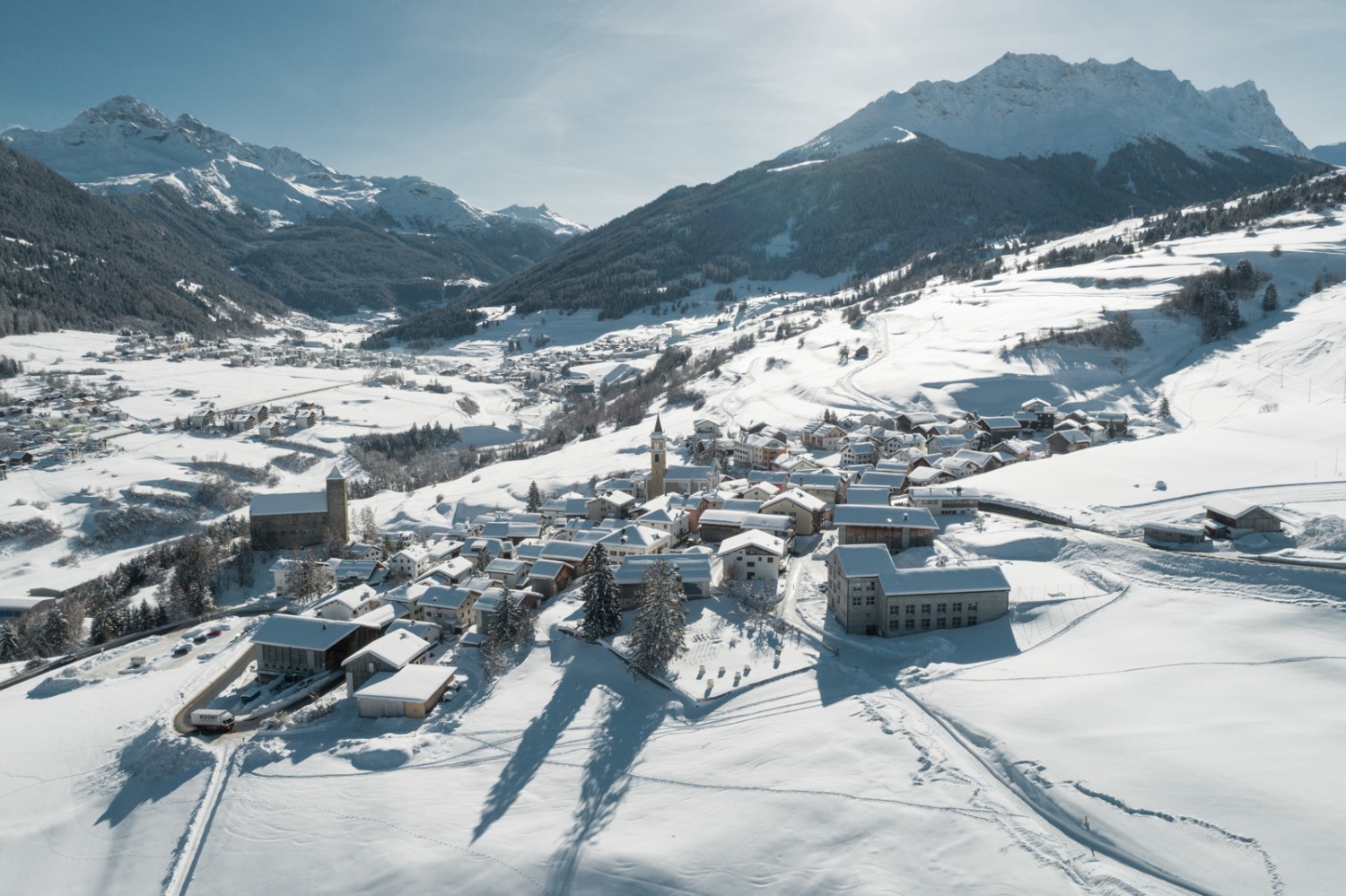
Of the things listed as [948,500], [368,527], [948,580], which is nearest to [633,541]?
[948,580]

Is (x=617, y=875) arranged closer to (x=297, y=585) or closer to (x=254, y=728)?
(x=254, y=728)

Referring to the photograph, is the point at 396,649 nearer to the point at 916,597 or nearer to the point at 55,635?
the point at 916,597

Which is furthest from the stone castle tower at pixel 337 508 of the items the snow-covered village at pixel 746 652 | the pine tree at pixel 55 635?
the pine tree at pixel 55 635

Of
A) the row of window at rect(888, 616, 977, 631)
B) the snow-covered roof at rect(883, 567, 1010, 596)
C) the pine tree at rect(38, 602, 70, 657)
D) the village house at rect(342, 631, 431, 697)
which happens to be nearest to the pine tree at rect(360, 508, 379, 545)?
the pine tree at rect(38, 602, 70, 657)

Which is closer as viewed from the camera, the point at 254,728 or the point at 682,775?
the point at 682,775

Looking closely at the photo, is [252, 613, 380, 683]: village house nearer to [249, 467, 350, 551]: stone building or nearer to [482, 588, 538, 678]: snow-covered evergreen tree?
[482, 588, 538, 678]: snow-covered evergreen tree

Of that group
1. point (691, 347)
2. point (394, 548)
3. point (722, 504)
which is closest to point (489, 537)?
point (394, 548)
